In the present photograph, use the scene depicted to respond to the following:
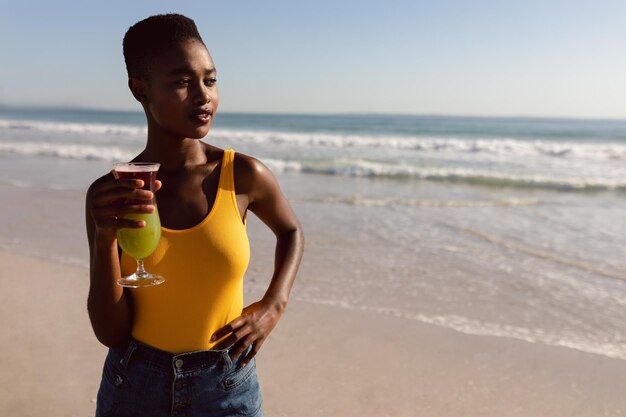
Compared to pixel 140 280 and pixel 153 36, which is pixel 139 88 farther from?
pixel 140 280

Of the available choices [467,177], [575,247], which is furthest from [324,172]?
[575,247]

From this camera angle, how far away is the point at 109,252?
1.45 meters

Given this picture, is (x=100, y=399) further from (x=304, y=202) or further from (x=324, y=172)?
A: (x=324, y=172)

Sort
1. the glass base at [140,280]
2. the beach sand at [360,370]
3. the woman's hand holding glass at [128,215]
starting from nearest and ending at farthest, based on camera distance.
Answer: the woman's hand holding glass at [128,215] → the glass base at [140,280] → the beach sand at [360,370]

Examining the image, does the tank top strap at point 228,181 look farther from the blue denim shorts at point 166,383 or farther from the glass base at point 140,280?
the blue denim shorts at point 166,383

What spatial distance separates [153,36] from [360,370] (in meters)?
2.48

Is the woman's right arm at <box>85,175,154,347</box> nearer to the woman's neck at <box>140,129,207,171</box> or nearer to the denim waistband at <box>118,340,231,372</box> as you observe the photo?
the denim waistband at <box>118,340,231,372</box>

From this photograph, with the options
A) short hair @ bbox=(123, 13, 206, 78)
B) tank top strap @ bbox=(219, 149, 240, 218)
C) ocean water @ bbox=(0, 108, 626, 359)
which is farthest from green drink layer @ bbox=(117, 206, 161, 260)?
ocean water @ bbox=(0, 108, 626, 359)

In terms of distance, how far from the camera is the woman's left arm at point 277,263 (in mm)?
1621

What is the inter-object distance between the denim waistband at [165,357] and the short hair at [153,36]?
2.32 feet

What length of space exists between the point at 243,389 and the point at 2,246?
5.18 metres

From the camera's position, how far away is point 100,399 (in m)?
1.64

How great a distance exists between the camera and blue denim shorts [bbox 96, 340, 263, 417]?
5.12 feet

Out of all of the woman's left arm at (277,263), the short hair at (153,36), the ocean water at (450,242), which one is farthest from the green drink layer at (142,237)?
the ocean water at (450,242)
